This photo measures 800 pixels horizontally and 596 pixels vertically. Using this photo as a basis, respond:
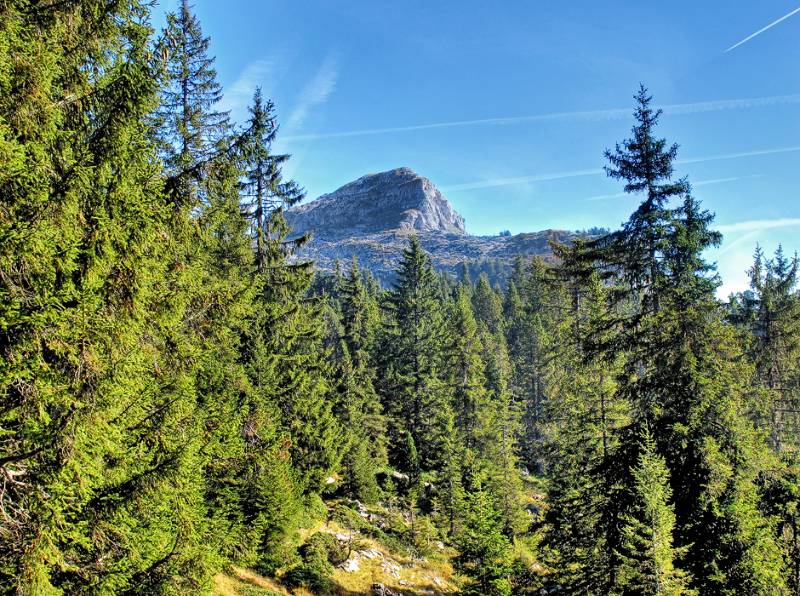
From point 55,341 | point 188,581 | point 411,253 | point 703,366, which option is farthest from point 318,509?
point 411,253

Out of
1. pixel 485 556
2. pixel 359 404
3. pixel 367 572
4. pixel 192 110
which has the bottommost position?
pixel 367 572

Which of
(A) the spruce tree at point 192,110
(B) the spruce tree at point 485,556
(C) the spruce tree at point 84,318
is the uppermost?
(A) the spruce tree at point 192,110

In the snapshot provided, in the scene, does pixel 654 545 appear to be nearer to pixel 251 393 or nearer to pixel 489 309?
pixel 251 393

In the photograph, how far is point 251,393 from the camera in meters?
15.2

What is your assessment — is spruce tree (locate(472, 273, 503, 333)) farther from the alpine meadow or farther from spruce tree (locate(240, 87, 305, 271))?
spruce tree (locate(240, 87, 305, 271))

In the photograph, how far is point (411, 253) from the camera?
39.3 meters

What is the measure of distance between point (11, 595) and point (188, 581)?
2675 mm

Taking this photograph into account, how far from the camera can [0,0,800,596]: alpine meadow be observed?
5.56 m

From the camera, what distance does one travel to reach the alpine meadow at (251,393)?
219 inches

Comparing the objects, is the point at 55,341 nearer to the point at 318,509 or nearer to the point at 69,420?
the point at 69,420

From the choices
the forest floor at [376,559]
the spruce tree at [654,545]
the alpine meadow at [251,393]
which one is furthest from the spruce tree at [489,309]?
the spruce tree at [654,545]

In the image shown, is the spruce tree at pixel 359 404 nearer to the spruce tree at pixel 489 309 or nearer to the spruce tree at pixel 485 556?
the spruce tree at pixel 485 556

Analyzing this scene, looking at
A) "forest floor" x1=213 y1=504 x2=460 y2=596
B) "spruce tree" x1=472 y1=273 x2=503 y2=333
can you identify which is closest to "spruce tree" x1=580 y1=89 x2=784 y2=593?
"forest floor" x1=213 y1=504 x2=460 y2=596

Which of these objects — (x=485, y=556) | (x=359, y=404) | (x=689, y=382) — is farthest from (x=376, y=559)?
(x=689, y=382)
